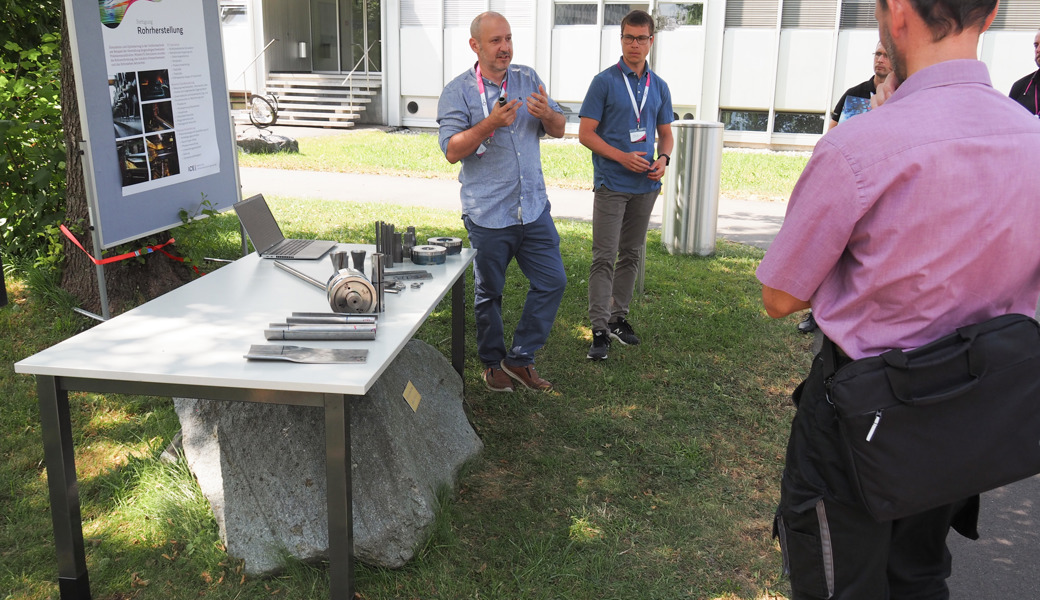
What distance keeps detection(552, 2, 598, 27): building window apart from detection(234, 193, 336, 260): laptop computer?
13.9 meters

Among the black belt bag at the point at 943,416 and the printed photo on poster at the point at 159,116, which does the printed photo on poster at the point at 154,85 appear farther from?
the black belt bag at the point at 943,416

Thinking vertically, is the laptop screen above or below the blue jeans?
above

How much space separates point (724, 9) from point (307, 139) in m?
8.40

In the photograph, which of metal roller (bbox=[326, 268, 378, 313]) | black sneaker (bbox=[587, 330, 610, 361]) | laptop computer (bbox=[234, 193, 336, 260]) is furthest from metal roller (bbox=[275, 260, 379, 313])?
black sneaker (bbox=[587, 330, 610, 361])

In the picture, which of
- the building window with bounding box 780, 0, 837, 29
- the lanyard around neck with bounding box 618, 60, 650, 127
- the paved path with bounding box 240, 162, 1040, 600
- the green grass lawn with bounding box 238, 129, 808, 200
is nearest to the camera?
the paved path with bounding box 240, 162, 1040, 600

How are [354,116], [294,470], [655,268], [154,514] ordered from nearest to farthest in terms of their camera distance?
[294,470] → [154,514] → [655,268] → [354,116]

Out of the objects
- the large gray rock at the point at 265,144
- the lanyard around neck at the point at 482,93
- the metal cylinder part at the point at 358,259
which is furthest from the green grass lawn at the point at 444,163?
the metal cylinder part at the point at 358,259

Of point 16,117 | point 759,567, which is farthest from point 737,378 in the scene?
point 16,117

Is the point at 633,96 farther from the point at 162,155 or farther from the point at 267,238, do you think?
the point at 162,155

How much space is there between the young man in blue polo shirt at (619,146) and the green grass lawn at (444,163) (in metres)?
6.75

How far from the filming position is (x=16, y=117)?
5.50 m

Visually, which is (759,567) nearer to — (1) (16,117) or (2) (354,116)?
(1) (16,117)

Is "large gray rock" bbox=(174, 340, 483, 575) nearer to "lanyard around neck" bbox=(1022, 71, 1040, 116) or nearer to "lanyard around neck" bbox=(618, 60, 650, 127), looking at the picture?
"lanyard around neck" bbox=(618, 60, 650, 127)

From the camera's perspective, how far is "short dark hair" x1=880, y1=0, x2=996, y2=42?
5.73ft
